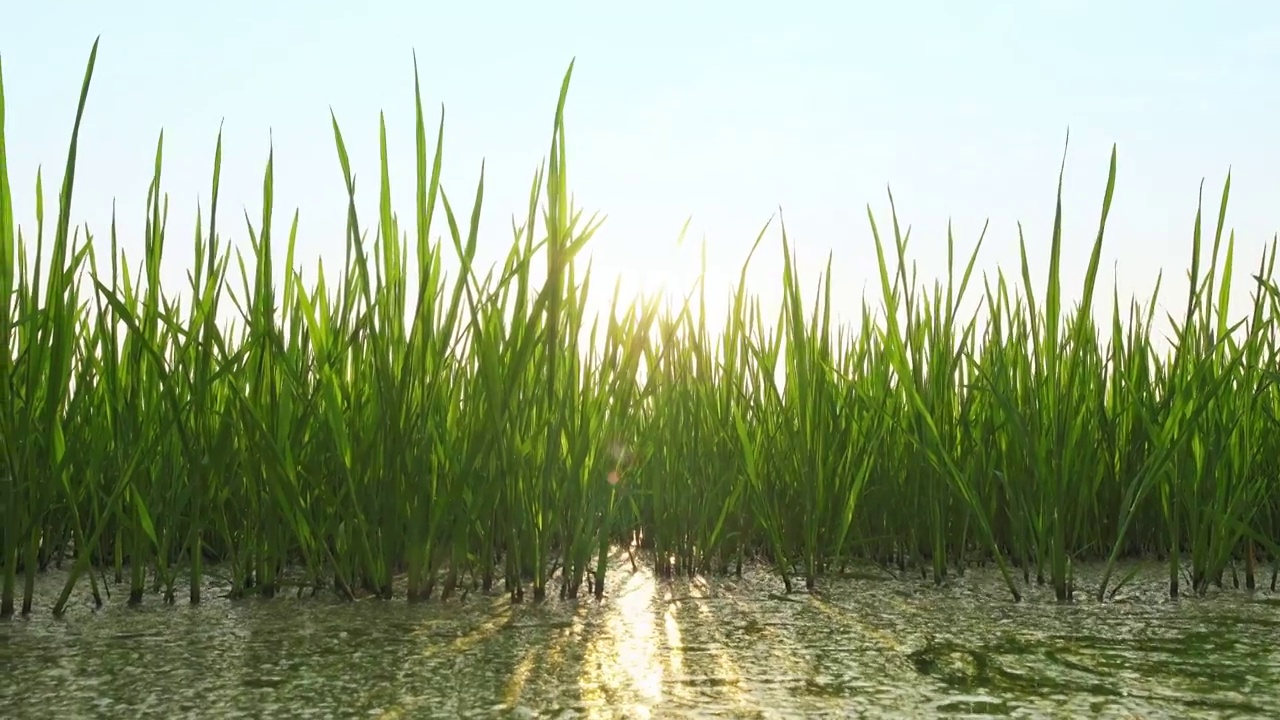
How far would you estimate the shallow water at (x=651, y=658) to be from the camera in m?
0.98

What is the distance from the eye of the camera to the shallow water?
98 cm

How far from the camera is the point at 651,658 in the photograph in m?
1.17

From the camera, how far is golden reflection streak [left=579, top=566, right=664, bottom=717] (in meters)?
0.98

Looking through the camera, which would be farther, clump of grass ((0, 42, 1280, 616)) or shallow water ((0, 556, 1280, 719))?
clump of grass ((0, 42, 1280, 616))

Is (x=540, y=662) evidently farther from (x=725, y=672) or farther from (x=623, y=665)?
(x=725, y=672)

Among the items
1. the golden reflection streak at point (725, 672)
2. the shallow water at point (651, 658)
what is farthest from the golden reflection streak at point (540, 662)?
the golden reflection streak at point (725, 672)

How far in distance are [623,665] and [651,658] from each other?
5 centimetres

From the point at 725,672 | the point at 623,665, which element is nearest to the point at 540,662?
the point at 623,665

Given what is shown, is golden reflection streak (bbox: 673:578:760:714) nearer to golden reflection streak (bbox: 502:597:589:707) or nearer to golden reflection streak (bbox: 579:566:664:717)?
golden reflection streak (bbox: 579:566:664:717)

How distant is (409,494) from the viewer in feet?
5.16

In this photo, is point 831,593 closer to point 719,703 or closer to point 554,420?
point 554,420

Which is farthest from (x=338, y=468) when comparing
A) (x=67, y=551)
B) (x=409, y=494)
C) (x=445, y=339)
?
(x=67, y=551)

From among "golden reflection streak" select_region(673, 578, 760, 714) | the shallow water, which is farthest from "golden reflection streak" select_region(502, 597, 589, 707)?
"golden reflection streak" select_region(673, 578, 760, 714)

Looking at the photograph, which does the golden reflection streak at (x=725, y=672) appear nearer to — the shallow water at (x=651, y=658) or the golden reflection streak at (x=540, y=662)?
the shallow water at (x=651, y=658)
